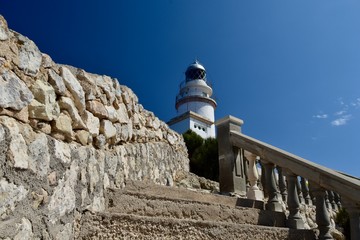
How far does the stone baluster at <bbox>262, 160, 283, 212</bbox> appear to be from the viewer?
3.94m

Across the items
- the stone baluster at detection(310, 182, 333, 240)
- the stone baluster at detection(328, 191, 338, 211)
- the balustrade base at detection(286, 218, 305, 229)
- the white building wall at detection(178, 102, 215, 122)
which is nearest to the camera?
the stone baluster at detection(310, 182, 333, 240)

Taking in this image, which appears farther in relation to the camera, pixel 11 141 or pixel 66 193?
pixel 66 193

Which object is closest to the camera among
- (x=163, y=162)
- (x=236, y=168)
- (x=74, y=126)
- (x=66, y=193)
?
(x=66, y=193)

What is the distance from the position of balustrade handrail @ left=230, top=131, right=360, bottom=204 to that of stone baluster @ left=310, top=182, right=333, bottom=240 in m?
0.08

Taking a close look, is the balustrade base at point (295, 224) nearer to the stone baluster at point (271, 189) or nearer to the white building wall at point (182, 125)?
the stone baluster at point (271, 189)

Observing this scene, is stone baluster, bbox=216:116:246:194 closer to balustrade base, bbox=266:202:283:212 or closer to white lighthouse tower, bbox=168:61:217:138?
balustrade base, bbox=266:202:283:212

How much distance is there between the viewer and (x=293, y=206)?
3.78 m

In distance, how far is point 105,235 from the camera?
91.0 inches

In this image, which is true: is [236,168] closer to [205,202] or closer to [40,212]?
[205,202]

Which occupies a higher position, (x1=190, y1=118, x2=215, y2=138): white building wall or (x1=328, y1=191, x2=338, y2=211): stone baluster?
(x1=190, y1=118, x2=215, y2=138): white building wall

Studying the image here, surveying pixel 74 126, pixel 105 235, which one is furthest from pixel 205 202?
pixel 74 126

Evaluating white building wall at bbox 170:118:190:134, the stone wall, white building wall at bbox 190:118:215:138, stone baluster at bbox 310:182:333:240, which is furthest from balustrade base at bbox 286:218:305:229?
white building wall at bbox 190:118:215:138

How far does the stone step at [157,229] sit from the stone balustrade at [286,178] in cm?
65

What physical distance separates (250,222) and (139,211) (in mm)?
1299
